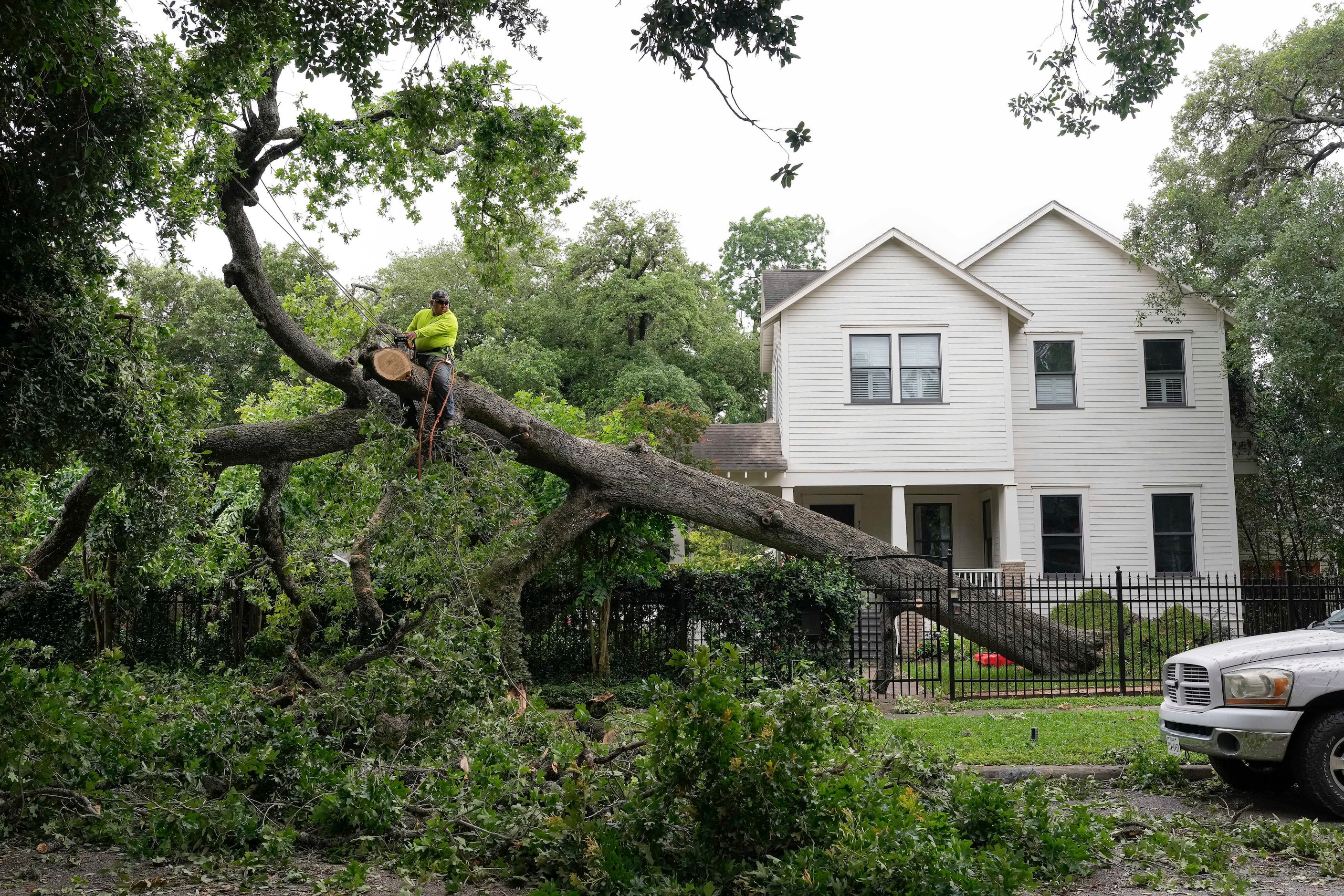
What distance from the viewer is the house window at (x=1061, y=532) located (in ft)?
67.8

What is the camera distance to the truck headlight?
6.59 meters

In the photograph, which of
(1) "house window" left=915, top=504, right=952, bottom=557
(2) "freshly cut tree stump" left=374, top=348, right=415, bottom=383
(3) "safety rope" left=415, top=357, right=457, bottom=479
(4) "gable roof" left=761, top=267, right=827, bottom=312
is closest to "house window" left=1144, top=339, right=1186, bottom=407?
(1) "house window" left=915, top=504, right=952, bottom=557

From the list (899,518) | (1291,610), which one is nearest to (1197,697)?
(1291,610)

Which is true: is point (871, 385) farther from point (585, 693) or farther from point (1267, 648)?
point (1267, 648)

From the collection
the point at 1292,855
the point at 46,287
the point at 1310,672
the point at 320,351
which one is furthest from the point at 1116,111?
the point at 320,351

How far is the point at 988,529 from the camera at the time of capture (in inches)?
850

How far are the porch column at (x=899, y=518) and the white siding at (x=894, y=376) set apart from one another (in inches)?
13.4

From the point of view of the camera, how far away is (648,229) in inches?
1297

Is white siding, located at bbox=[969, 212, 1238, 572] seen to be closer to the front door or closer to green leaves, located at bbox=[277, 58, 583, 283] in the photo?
the front door

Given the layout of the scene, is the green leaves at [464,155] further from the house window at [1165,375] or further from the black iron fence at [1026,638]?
the house window at [1165,375]

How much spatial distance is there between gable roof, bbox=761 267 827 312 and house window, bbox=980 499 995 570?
20.4 feet

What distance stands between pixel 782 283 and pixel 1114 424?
7.64 m

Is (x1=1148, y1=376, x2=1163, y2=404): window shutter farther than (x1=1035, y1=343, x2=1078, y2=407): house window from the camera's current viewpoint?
No

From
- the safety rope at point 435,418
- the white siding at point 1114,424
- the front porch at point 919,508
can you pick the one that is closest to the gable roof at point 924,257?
the white siding at point 1114,424
